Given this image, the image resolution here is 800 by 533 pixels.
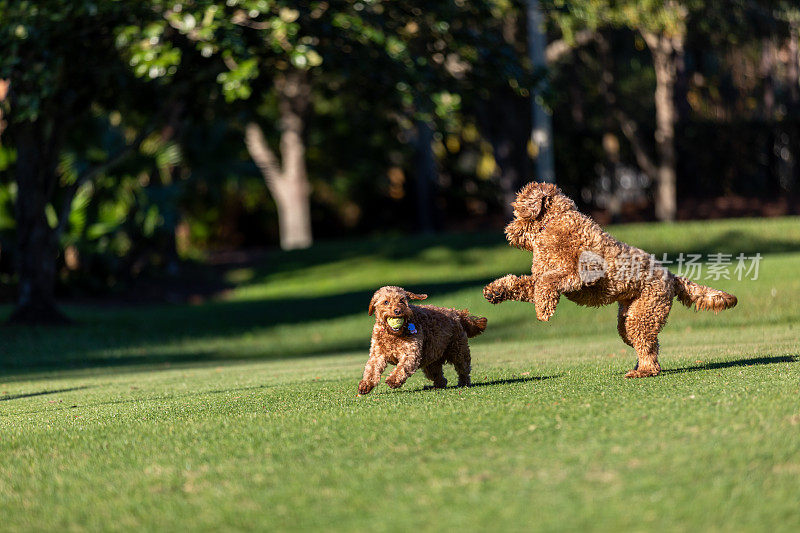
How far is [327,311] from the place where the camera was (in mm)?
20234

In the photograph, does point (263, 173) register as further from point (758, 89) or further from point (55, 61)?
point (758, 89)

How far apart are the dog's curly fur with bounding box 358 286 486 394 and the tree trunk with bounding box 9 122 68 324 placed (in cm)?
1156

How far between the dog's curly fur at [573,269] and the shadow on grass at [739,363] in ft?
2.79

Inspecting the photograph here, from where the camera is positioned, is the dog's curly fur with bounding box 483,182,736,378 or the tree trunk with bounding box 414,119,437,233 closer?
the dog's curly fur with bounding box 483,182,736,378

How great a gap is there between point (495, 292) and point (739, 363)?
2785 millimetres

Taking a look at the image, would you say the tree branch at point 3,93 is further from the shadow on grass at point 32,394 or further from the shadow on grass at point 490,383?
the shadow on grass at point 490,383

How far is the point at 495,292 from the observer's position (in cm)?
727

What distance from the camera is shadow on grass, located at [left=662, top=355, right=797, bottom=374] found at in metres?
8.50

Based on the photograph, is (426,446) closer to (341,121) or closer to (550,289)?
(550,289)

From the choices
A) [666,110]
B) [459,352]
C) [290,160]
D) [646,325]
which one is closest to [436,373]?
[459,352]

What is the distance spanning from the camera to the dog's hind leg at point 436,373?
820 cm

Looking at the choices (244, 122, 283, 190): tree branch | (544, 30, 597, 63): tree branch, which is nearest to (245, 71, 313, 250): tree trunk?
(244, 122, 283, 190): tree branch

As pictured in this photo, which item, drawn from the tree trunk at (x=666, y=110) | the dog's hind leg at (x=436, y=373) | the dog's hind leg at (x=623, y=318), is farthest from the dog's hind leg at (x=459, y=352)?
the tree trunk at (x=666, y=110)

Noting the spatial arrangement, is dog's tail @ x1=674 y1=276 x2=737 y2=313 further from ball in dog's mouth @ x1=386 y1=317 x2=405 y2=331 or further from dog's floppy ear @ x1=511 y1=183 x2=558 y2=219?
ball in dog's mouth @ x1=386 y1=317 x2=405 y2=331
